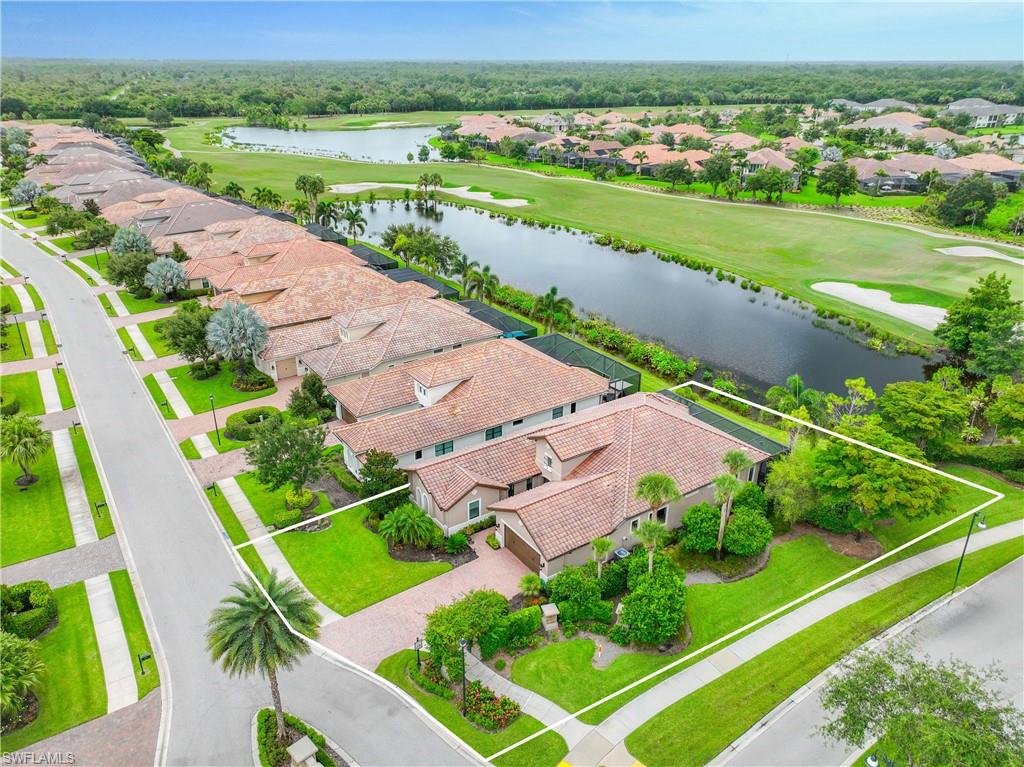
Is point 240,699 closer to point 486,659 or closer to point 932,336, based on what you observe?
point 486,659

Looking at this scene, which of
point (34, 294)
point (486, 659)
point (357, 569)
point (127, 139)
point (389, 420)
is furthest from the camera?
point (127, 139)

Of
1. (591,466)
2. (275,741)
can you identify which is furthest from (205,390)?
(275,741)

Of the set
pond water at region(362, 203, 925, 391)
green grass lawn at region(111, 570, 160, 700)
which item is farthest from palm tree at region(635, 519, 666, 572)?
pond water at region(362, 203, 925, 391)

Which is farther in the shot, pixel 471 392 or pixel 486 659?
pixel 471 392

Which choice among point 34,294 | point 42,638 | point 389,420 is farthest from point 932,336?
point 34,294

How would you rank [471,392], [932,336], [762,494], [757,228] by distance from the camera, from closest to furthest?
[762,494] < [471,392] < [932,336] < [757,228]

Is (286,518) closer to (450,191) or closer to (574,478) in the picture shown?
(574,478)

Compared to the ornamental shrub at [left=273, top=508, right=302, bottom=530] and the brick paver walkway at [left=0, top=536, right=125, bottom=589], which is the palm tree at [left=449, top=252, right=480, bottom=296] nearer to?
the ornamental shrub at [left=273, top=508, right=302, bottom=530]

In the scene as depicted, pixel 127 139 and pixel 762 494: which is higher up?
pixel 127 139
